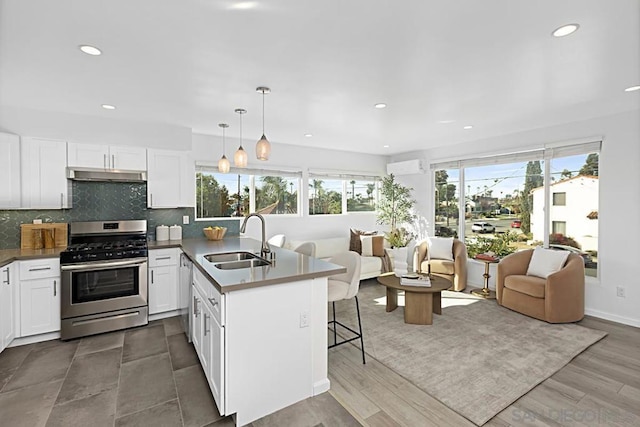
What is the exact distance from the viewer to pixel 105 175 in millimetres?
3809

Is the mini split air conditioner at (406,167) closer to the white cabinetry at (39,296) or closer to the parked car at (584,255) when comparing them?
the parked car at (584,255)

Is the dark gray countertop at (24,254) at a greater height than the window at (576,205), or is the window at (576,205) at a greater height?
the window at (576,205)

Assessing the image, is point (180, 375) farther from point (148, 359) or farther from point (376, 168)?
point (376, 168)

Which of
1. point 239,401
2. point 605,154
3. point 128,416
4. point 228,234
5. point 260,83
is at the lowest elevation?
point 128,416

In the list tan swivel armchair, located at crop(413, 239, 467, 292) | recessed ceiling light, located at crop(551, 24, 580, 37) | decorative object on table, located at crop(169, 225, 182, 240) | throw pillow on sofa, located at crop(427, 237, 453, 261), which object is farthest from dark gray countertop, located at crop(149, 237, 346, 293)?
throw pillow on sofa, located at crop(427, 237, 453, 261)

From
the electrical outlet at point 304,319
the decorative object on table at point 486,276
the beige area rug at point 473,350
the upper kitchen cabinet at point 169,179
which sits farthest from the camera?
the decorative object on table at point 486,276

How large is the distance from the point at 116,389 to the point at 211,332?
3.33 feet

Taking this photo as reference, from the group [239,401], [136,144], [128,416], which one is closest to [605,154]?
[239,401]

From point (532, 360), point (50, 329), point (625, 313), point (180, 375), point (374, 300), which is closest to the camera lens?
point (180, 375)

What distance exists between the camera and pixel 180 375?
2.67 metres

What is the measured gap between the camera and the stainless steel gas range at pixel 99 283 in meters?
3.32

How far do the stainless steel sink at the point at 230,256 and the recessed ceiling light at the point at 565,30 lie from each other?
112 inches

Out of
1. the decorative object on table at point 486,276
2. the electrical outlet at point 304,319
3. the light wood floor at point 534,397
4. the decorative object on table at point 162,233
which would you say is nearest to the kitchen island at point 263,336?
the electrical outlet at point 304,319

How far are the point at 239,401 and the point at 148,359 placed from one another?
4.62ft
